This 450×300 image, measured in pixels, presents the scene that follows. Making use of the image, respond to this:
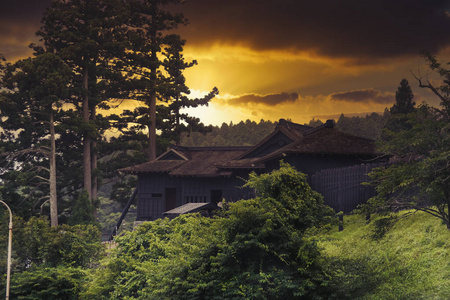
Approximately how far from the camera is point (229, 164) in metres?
40.4

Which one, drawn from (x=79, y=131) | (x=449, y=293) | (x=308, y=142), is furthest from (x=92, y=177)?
(x=449, y=293)

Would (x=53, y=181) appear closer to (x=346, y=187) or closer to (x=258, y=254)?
(x=346, y=187)

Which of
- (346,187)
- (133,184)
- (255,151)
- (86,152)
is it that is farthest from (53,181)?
(346,187)

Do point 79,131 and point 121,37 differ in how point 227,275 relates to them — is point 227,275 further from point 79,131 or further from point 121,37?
point 121,37

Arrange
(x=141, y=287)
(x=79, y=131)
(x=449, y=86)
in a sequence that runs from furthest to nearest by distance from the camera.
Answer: (x=79, y=131) → (x=141, y=287) → (x=449, y=86)

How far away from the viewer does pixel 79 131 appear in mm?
51531

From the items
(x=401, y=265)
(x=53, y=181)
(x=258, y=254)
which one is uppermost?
(x=53, y=181)

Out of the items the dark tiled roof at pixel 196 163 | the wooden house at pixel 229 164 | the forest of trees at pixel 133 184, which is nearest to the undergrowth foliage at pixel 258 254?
the forest of trees at pixel 133 184

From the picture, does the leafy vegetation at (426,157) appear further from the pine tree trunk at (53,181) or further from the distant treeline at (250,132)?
the distant treeline at (250,132)

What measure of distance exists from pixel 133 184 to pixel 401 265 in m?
43.7

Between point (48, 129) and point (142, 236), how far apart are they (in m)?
31.3

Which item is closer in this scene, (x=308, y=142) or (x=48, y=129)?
(x=308, y=142)

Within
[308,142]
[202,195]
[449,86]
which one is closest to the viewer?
[449,86]

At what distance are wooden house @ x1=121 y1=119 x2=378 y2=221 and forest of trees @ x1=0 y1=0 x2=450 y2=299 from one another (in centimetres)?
672
